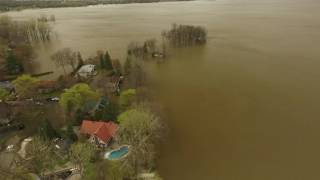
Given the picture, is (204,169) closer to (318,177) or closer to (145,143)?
(145,143)

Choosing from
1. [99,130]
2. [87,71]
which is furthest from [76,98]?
[87,71]

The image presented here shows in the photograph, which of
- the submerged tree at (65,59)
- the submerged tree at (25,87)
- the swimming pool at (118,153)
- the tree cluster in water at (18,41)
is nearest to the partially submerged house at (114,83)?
the submerged tree at (65,59)

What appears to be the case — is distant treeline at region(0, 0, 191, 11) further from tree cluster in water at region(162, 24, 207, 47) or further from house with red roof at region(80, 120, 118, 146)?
house with red roof at region(80, 120, 118, 146)

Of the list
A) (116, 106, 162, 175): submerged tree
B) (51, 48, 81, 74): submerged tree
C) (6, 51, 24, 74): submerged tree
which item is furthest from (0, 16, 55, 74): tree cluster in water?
(116, 106, 162, 175): submerged tree

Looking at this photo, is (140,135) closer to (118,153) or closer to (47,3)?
(118,153)

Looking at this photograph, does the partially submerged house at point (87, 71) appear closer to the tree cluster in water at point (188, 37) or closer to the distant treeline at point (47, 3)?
the tree cluster in water at point (188, 37)

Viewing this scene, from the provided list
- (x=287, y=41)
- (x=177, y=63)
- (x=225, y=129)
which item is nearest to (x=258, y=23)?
(x=287, y=41)
